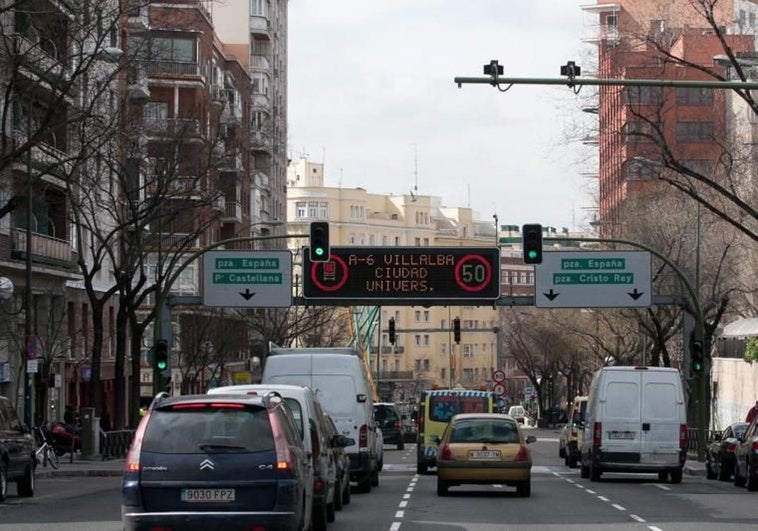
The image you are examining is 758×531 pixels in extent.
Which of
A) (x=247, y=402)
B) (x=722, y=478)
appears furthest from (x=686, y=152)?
(x=247, y=402)

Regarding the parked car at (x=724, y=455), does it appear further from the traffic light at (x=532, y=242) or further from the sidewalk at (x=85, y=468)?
the sidewalk at (x=85, y=468)

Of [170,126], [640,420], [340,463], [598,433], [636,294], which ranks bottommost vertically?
[598,433]

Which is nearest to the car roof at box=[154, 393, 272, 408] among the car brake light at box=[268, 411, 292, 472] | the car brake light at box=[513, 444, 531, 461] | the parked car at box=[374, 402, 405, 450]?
the car brake light at box=[268, 411, 292, 472]

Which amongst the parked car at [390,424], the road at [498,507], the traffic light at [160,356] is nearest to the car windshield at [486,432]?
the road at [498,507]

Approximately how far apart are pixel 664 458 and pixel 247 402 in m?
21.7

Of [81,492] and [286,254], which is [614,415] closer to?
[81,492]

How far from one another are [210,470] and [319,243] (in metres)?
25.3

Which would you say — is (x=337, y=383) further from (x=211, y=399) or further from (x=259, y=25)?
(x=259, y=25)

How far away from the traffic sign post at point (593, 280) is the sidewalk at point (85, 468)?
13300mm

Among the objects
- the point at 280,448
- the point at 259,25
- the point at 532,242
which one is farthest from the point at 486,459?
the point at 259,25

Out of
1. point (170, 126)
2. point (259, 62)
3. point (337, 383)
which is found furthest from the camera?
point (259, 62)

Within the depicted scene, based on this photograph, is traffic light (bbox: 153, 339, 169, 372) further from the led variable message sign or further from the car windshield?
the car windshield

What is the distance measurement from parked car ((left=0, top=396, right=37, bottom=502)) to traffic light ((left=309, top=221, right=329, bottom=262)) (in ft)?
35.6

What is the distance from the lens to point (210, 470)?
16484mm
